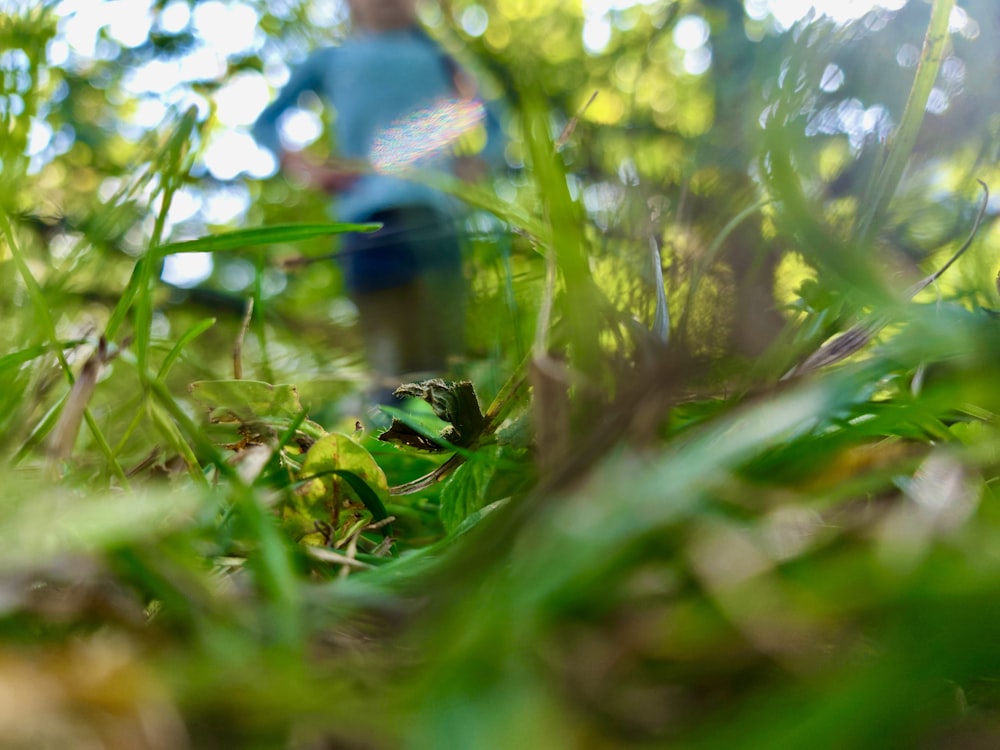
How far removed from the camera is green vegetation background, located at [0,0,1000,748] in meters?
0.10

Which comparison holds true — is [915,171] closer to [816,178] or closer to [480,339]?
[816,178]

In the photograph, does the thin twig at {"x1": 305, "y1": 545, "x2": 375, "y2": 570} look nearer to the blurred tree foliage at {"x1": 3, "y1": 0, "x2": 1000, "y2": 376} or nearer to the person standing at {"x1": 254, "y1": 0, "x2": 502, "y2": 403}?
the blurred tree foliage at {"x1": 3, "y1": 0, "x2": 1000, "y2": 376}

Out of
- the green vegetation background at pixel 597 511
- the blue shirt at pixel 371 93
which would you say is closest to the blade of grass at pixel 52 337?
the green vegetation background at pixel 597 511

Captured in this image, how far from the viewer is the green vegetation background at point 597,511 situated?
0.32ft

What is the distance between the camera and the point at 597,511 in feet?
0.36

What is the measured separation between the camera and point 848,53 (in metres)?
0.43

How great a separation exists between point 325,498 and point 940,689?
0.62ft

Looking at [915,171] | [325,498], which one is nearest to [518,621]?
[325,498]

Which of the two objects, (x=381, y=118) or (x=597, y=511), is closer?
(x=597, y=511)

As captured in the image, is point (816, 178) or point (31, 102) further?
point (31, 102)

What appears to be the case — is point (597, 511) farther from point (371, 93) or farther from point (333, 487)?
point (371, 93)

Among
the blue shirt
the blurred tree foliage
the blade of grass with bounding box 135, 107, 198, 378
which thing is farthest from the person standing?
the blade of grass with bounding box 135, 107, 198, 378

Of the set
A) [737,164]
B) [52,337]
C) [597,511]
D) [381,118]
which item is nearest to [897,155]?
[737,164]

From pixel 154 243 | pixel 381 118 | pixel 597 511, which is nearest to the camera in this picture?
pixel 597 511
